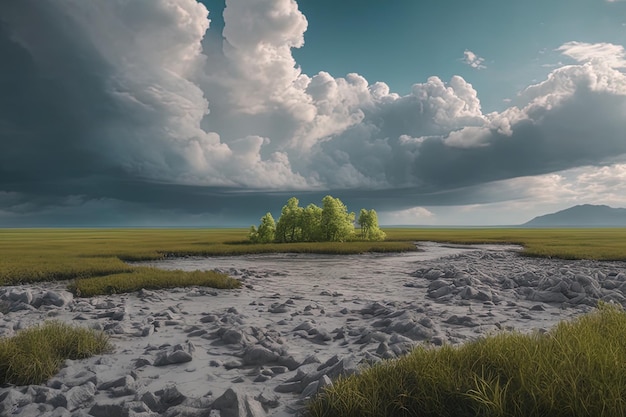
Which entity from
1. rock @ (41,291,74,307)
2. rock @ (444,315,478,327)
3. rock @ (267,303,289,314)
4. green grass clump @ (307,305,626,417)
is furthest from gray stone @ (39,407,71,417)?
rock @ (41,291,74,307)

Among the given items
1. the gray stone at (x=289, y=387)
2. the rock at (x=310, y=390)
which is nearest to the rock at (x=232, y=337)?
the gray stone at (x=289, y=387)

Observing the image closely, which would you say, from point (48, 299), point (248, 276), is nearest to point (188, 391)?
point (48, 299)

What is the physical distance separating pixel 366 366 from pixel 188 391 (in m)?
2.96

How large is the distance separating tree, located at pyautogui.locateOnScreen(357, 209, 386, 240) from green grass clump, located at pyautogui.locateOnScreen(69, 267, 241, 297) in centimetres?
4965

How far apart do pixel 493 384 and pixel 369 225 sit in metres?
63.7

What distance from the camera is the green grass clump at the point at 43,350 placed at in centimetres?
657

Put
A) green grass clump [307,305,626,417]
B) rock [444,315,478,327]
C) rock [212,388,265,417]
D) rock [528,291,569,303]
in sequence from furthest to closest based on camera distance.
→ rock [528,291,569,303], rock [444,315,478,327], rock [212,388,265,417], green grass clump [307,305,626,417]

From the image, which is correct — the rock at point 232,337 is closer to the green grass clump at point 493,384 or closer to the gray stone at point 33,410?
the gray stone at point 33,410

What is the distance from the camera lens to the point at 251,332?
9.43 m

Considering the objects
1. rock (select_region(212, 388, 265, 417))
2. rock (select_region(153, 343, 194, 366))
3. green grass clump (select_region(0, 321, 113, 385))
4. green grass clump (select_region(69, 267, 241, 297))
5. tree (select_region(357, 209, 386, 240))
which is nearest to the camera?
rock (select_region(212, 388, 265, 417))

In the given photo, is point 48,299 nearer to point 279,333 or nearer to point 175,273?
point 175,273

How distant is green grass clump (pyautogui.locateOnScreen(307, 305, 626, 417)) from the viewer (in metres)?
4.16

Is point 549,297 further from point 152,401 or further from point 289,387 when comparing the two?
point 152,401

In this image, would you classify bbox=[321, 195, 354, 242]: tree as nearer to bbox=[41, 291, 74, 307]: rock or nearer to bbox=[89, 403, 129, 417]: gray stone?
bbox=[41, 291, 74, 307]: rock
